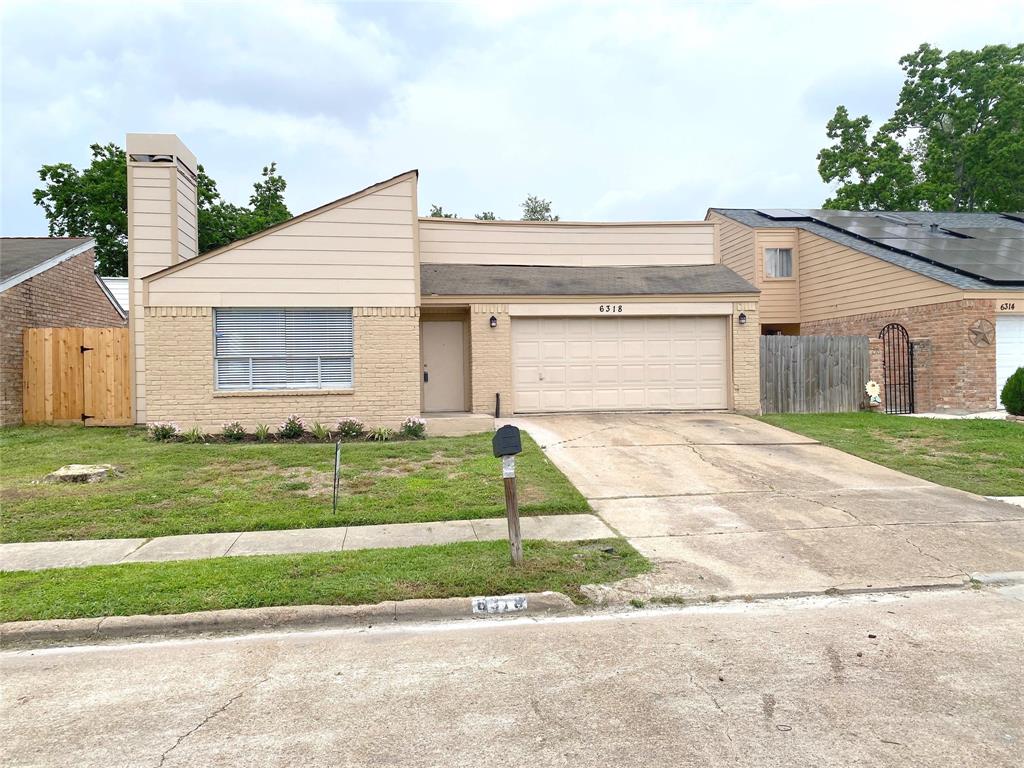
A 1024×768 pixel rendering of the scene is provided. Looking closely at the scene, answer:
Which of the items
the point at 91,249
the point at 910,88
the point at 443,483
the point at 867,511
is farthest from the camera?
the point at 910,88

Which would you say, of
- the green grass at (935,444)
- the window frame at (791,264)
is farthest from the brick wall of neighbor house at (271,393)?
the window frame at (791,264)

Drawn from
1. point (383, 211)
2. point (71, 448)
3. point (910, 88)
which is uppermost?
point (910, 88)

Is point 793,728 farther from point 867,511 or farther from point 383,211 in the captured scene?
point 383,211

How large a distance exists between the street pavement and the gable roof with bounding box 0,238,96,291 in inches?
565

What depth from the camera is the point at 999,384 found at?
51.4ft

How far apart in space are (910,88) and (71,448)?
151 ft

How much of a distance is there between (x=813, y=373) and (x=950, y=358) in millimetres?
3321

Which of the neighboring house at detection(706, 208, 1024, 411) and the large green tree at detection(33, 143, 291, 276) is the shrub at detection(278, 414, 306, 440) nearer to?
the neighboring house at detection(706, 208, 1024, 411)

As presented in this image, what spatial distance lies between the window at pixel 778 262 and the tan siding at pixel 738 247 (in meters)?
0.58

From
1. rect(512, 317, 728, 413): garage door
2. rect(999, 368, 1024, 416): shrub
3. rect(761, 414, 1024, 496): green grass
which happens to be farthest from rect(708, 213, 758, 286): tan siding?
rect(999, 368, 1024, 416): shrub

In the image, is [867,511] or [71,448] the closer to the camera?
[867,511]

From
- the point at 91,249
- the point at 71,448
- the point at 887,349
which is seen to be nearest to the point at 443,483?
the point at 71,448

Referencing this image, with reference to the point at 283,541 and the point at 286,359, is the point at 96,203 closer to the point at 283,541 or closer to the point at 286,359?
the point at 286,359

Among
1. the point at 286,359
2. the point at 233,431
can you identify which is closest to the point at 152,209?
the point at 286,359
